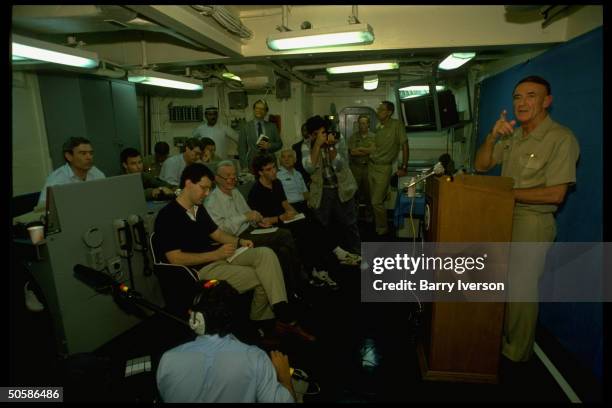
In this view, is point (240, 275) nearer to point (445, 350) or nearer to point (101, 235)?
point (101, 235)

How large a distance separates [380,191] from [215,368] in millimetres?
4103

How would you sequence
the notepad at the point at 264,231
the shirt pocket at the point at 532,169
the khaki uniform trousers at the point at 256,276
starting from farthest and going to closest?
the notepad at the point at 264,231
the khaki uniform trousers at the point at 256,276
the shirt pocket at the point at 532,169

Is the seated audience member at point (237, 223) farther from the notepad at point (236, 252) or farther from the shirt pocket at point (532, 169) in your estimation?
the shirt pocket at point (532, 169)

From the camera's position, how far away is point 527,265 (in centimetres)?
206

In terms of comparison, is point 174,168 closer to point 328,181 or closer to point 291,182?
point 291,182

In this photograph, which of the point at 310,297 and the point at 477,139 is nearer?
the point at 310,297

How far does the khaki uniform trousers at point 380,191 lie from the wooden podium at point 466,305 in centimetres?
275

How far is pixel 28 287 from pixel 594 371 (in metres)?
3.38

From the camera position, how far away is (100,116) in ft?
16.3

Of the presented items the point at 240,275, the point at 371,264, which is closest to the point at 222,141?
the point at 371,264

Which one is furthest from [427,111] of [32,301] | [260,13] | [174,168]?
[32,301]

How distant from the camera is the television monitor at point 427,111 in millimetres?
4773

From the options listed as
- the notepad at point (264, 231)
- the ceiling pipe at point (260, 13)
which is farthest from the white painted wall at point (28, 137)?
the notepad at point (264, 231)

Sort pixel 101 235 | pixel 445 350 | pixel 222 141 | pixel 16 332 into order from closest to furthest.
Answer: pixel 16 332, pixel 445 350, pixel 101 235, pixel 222 141
